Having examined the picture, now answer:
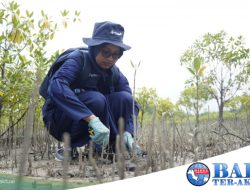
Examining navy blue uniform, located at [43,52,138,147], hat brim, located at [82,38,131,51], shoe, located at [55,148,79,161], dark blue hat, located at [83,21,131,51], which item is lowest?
shoe, located at [55,148,79,161]

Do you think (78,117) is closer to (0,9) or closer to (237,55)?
(0,9)

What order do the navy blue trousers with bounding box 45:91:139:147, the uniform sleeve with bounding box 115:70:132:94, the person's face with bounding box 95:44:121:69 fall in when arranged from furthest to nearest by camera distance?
the uniform sleeve with bounding box 115:70:132:94 → the navy blue trousers with bounding box 45:91:139:147 → the person's face with bounding box 95:44:121:69

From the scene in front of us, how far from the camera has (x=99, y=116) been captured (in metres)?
1.89

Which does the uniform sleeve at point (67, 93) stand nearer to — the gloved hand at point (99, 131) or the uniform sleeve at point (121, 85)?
the gloved hand at point (99, 131)

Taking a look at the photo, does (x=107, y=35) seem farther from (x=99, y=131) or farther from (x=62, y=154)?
(x=62, y=154)

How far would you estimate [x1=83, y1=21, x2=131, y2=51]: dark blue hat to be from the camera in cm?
173

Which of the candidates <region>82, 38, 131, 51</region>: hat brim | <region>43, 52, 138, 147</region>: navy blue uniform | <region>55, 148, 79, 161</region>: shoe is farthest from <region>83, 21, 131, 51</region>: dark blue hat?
<region>55, 148, 79, 161</region>: shoe

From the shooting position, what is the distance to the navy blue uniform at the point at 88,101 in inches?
69.3

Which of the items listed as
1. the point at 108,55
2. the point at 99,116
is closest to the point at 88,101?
the point at 99,116

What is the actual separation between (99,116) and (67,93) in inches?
10.4

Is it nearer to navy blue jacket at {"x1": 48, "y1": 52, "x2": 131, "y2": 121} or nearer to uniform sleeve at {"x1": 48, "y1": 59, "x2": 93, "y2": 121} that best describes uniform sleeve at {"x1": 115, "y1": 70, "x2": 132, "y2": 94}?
navy blue jacket at {"x1": 48, "y1": 52, "x2": 131, "y2": 121}

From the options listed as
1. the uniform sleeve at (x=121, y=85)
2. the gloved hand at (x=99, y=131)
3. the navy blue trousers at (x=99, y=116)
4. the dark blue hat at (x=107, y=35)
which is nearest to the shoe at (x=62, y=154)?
the navy blue trousers at (x=99, y=116)

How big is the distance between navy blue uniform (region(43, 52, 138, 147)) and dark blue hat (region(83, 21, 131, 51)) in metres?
0.14

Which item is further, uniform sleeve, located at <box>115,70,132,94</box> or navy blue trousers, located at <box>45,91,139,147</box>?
uniform sleeve, located at <box>115,70,132,94</box>
